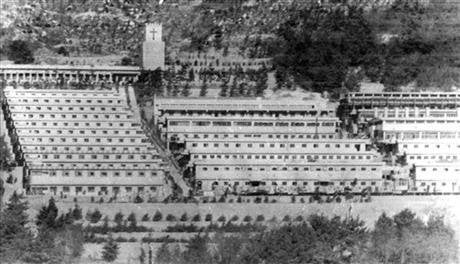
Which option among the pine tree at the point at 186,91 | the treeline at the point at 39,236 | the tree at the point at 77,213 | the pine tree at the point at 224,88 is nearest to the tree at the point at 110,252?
the treeline at the point at 39,236

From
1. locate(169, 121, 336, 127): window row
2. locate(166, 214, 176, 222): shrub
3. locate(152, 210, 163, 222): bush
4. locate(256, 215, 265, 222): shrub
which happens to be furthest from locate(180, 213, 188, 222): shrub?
locate(169, 121, 336, 127): window row

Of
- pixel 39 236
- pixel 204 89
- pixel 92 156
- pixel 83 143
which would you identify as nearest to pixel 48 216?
pixel 39 236

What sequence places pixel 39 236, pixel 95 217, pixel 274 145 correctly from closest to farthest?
pixel 39 236
pixel 95 217
pixel 274 145

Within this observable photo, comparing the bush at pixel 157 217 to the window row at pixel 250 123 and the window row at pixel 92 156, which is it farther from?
the window row at pixel 250 123

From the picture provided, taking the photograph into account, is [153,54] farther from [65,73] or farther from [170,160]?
[170,160]

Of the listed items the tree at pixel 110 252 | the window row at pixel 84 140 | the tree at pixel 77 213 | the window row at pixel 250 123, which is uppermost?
the window row at pixel 250 123
